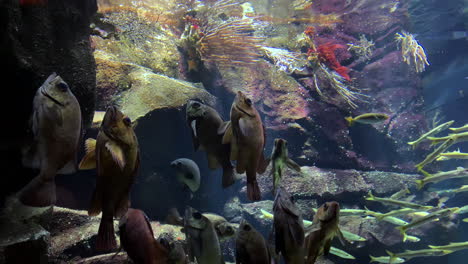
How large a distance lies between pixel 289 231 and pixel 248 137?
625 millimetres

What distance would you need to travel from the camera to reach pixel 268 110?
27.7ft

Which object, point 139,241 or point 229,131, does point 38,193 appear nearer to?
point 139,241

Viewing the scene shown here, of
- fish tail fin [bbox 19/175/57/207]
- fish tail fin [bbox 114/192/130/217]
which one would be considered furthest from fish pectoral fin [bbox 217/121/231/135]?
fish tail fin [bbox 19/175/57/207]

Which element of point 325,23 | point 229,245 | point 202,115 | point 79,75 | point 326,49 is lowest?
point 229,245

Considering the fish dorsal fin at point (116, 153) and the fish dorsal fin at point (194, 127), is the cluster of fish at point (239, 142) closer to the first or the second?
the fish dorsal fin at point (194, 127)

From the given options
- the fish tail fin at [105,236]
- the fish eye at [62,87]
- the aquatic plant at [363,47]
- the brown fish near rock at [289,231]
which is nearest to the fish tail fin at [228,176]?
the brown fish near rock at [289,231]

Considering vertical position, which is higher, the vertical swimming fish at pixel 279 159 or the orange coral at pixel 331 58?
the orange coral at pixel 331 58

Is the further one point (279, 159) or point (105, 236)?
point (279, 159)

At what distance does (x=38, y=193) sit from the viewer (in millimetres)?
1481

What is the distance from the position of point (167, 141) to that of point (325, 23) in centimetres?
867

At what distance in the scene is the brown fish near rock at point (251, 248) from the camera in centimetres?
167

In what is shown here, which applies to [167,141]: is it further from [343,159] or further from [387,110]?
[387,110]

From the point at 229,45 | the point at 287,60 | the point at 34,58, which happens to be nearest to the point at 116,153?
the point at 34,58

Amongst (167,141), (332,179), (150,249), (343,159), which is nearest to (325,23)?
(343,159)
